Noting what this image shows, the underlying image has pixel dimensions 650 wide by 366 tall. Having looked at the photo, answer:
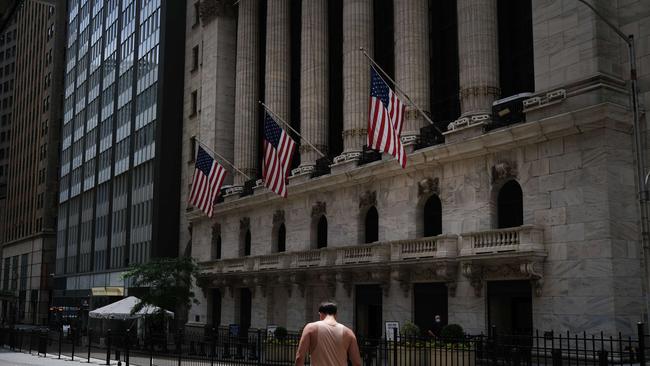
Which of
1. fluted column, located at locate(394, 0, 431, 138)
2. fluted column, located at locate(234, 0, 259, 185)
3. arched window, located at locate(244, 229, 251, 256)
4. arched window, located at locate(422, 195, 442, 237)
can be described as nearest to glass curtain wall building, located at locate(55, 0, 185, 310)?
fluted column, located at locate(234, 0, 259, 185)

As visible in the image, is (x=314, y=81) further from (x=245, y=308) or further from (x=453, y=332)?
(x=453, y=332)

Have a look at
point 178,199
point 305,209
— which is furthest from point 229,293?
point 178,199

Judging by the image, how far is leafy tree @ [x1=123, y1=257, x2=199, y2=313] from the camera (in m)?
40.8

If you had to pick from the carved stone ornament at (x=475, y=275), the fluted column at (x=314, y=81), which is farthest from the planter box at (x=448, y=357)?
the fluted column at (x=314, y=81)

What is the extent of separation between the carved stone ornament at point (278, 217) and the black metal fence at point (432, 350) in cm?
1097

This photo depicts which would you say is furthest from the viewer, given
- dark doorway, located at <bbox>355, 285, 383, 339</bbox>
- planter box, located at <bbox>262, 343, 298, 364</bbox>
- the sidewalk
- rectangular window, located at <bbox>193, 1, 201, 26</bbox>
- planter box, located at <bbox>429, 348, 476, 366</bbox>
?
rectangular window, located at <bbox>193, 1, 201, 26</bbox>

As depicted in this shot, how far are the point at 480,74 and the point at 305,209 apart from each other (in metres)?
13.1

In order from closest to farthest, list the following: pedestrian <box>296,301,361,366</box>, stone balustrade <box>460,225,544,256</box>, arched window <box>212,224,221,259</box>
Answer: pedestrian <box>296,301,361,366</box>, stone balustrade <box>460,225,544,256</box>, arched window <box>212,224,221,259</box>

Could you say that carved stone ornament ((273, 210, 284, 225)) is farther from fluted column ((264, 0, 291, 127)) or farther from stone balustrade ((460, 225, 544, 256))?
stone balustrade ((460, 225, 544, 256))

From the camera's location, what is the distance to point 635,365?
2167 cm

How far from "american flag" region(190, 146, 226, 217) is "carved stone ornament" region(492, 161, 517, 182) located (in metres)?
16.6

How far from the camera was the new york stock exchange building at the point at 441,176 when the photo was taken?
2441 centimetres

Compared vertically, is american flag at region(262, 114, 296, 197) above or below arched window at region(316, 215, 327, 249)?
above

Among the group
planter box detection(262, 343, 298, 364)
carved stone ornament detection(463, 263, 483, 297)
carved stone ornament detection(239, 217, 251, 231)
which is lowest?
planter box detection(262, 343, 298, 364)
